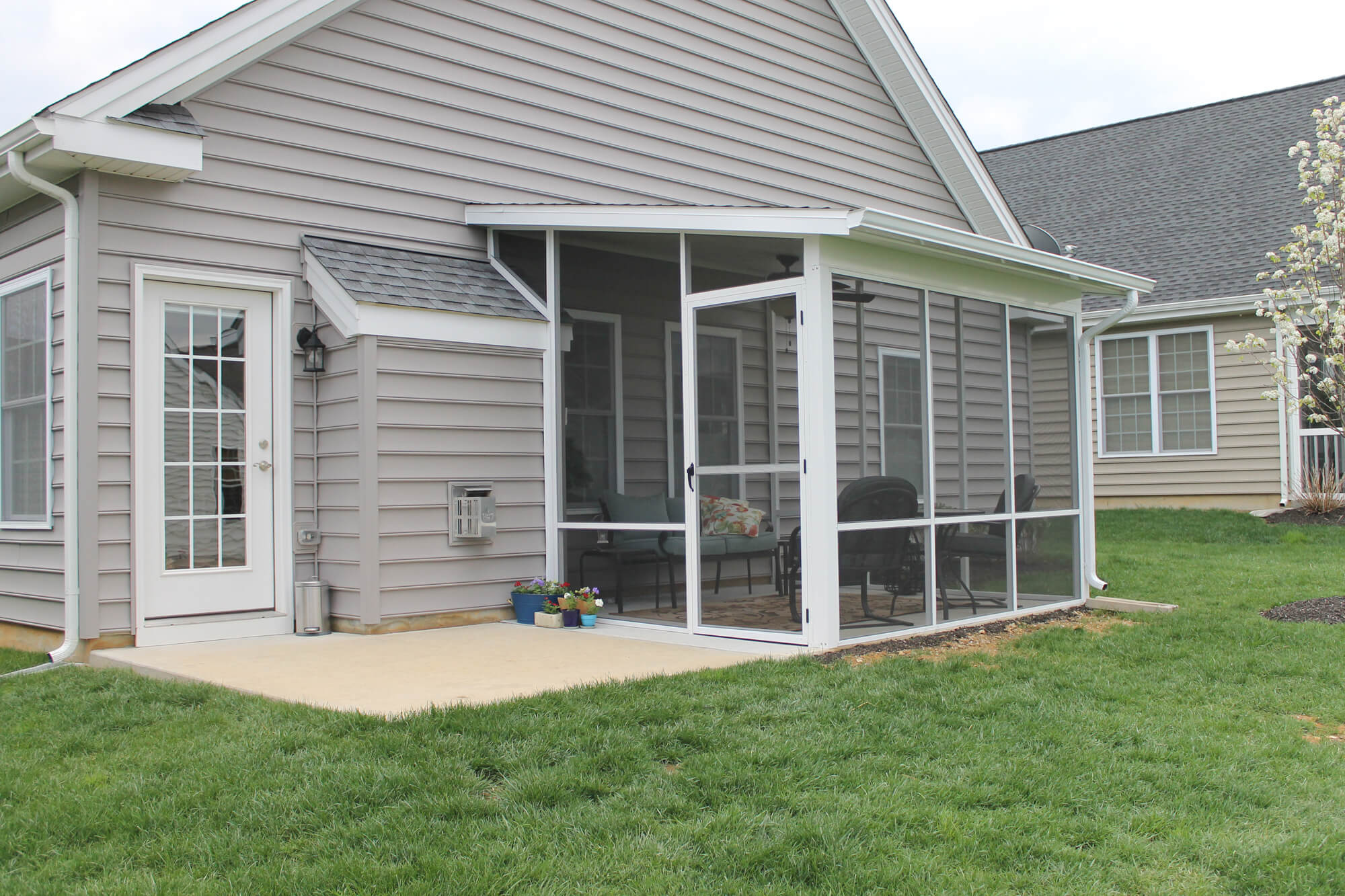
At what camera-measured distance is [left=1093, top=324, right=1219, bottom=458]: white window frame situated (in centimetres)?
1441

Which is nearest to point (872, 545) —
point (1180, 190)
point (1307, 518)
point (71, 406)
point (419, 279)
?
point (419, 279)

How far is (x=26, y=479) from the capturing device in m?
6.91

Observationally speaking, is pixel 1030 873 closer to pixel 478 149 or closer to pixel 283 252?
pixel 283 252

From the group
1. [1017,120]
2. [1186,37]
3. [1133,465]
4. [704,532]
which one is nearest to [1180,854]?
[704,532]

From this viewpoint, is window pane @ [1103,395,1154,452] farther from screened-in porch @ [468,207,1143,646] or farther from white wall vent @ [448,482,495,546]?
white wall vent @ [448,482,495,546]

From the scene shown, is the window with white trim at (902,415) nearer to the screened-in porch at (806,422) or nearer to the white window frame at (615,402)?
the screened-in porch at (806,422)

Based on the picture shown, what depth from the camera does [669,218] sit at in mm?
6738

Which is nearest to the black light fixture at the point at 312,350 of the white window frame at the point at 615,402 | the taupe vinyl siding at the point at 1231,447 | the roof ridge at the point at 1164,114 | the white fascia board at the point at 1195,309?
the white window frame at the point at 615,402

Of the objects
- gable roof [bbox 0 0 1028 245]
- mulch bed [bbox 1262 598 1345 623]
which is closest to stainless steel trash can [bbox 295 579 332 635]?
gable roof [bbox 0 0 1028 245]

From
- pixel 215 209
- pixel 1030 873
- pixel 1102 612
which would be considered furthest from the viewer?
pixel 1102 612

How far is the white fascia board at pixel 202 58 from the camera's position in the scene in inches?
240

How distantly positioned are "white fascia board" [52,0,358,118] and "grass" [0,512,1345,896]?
303 centimetres

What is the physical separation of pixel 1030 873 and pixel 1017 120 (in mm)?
68527

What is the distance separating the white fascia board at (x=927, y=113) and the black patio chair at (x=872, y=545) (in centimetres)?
562
